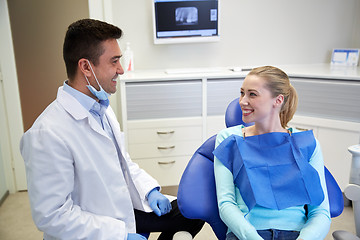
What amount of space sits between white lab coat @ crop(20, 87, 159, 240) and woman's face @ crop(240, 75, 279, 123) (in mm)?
574

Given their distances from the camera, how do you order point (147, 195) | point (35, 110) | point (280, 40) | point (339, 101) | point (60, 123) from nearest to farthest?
1. point (60, 123)
2. point (147, 195)
3. point (339, 101)
4. point (35, 110)
5. point (280, 40)

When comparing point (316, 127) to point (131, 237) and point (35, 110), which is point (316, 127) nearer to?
point (131, 237)

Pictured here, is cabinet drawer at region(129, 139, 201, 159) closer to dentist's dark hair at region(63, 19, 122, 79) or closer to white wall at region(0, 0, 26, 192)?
white wall at region(0, 0, 26, 192)

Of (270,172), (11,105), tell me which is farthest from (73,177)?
(11,105)

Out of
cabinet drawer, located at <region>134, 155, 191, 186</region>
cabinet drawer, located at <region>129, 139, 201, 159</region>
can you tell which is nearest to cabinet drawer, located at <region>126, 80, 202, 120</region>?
cabinet drawer, located at <region>129, 139, 201, 159</region>

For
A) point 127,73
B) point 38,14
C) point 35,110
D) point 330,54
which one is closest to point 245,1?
point 330,54

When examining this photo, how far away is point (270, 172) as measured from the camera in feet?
4.79

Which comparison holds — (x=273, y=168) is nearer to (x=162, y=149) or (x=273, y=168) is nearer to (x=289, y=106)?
(x=289, y=106)

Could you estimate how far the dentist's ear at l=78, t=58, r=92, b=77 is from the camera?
1.38 metres

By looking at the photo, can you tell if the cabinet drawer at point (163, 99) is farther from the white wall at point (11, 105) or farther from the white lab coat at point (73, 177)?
the white lab coat at point (73, 177)

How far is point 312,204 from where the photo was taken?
1412 mm

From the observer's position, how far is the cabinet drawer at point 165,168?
9.22ft

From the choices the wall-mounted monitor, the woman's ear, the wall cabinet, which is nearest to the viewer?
the woman's ear

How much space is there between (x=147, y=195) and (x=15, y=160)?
69.2 inches
